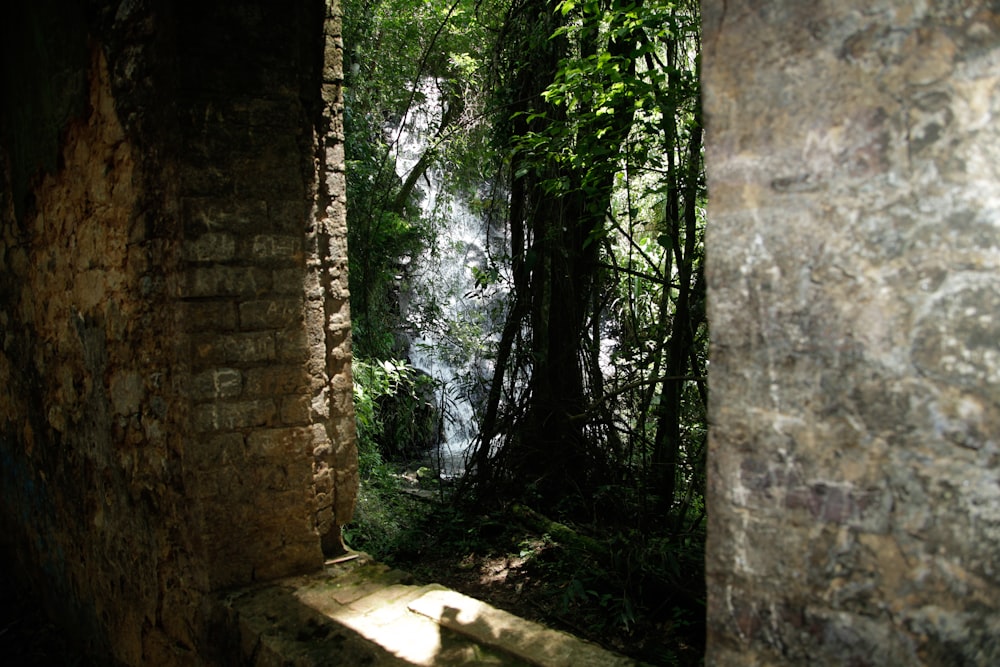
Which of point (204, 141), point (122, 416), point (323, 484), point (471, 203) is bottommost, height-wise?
point (323, 484)

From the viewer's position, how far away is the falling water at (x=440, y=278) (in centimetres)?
880

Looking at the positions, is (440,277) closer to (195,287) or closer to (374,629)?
(195,287)

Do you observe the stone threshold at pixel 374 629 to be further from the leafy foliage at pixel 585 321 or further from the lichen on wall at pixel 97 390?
the leafy foliage at pixel 585 321

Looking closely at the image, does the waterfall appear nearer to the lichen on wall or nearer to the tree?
the tree

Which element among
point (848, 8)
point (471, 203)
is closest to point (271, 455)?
point (848, 8)

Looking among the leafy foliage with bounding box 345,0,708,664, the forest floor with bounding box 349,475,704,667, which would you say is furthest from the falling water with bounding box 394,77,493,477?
the forest floor with bounding box 349,475,704,667

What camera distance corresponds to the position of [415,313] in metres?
8.94

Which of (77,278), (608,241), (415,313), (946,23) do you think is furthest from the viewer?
(415,313)

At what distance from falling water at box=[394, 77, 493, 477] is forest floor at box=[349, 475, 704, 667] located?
3.42 m

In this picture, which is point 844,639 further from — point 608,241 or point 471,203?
point 471,203

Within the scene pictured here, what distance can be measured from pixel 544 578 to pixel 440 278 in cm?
575

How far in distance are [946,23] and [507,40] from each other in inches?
193

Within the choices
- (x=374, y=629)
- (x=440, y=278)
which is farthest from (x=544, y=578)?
(x=440, y=278)

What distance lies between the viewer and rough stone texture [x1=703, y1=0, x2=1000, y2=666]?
83 cm
